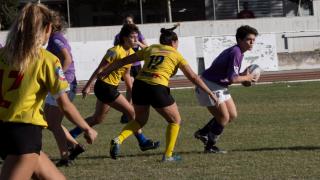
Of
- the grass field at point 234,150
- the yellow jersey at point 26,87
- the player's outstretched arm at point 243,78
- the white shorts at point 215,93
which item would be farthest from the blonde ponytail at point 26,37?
the white shorts at point 215,93

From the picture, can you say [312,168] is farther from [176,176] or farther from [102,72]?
[102,72]

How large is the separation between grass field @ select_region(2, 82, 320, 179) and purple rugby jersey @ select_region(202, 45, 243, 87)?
99 cm

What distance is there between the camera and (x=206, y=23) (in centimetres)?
3781

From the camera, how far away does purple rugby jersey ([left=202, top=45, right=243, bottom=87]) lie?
10070 mm

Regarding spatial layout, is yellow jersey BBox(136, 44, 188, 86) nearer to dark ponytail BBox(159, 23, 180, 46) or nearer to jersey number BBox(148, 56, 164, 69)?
jersey number BBox(148, 56, 164, 69)

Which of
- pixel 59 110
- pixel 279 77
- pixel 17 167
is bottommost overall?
pixel 279 77

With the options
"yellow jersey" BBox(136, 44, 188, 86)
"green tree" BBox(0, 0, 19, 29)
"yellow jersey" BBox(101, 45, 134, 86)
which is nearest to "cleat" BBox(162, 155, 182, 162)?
"yellow jersey" BBox(136, 44, 188, 86)

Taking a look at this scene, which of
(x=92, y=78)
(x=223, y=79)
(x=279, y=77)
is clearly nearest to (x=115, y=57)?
(x=92, y=78)

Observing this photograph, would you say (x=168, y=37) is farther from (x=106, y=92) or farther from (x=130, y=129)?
(x=106, y=92)

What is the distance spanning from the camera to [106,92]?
422 inches

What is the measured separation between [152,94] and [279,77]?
19371 mm

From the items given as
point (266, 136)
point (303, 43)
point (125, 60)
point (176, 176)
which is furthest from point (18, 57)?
point (303, 43)

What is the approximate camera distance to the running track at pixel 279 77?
1059 inches

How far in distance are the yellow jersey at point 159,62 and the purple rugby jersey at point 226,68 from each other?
85 cm
